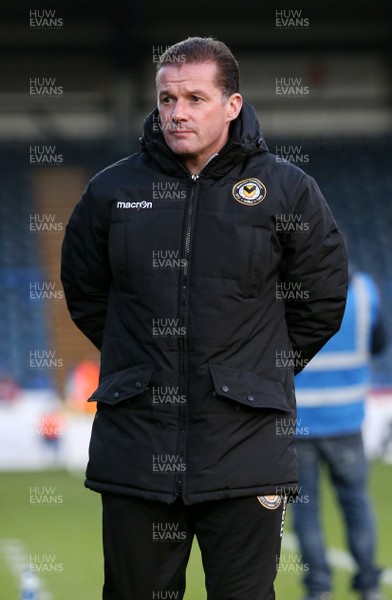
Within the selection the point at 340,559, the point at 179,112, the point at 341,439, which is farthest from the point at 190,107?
the point at 340,559

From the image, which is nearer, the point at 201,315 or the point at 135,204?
the point at 201,315

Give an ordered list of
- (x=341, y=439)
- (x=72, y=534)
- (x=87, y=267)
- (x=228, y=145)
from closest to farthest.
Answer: (x=228, y=145), (x=87, y=267), (x=341, y=439), (x=72, y=534)

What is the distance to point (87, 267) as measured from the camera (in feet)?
13.2

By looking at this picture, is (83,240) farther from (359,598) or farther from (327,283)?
(359,598)

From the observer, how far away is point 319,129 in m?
20.8

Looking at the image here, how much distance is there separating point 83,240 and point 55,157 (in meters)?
16.0

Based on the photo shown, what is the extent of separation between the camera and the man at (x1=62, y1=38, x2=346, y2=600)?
3688mm

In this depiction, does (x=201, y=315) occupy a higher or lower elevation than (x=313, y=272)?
lower

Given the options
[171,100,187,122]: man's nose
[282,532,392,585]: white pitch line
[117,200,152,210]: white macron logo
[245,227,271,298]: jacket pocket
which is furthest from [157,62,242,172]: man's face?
[282,532,392,585]: white pitch line

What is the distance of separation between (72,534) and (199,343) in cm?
573

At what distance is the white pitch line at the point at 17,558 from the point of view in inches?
281

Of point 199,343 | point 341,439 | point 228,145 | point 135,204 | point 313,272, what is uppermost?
point 228,145

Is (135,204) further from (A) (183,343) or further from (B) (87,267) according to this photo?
(A) (183,343)

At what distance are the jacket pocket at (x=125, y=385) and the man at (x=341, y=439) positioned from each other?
2802 mm
